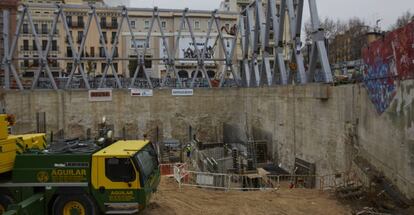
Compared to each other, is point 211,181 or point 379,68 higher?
point 379,68

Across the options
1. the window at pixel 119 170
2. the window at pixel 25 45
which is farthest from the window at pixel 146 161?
the window at pixel 25 45

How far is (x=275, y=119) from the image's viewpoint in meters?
28.2

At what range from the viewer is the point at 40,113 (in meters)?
35.0

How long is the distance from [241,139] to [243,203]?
19.9m

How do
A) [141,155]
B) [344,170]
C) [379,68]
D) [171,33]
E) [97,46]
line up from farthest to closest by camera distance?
[97,46] < [171,33] < [344,170] < [379,68] < [141,155]

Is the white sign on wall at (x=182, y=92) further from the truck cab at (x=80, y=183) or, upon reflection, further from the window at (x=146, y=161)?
the truck cab at (x=80, y=183)

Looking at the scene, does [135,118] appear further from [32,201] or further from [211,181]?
[32,201]

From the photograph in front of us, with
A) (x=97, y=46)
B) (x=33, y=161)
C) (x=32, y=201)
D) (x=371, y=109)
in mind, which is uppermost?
(x=97, y=46)

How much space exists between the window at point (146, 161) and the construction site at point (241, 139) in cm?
5

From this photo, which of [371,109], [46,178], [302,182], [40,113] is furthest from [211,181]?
[40,113]

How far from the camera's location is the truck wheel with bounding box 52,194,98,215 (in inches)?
479

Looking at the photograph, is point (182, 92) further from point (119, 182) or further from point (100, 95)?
point (119, 182)

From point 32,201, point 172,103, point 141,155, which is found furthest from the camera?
point 172,103

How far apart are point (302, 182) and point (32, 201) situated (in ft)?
47.0
